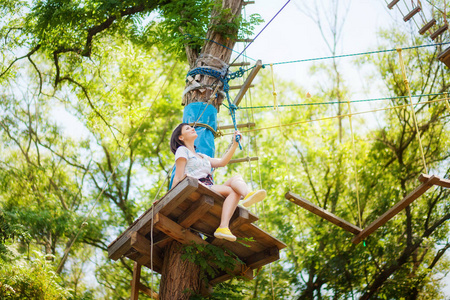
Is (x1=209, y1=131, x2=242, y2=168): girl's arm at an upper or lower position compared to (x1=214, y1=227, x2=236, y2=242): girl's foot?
upper

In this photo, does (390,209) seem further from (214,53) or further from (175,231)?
(214,53)

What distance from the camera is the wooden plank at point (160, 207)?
4051 millimetres

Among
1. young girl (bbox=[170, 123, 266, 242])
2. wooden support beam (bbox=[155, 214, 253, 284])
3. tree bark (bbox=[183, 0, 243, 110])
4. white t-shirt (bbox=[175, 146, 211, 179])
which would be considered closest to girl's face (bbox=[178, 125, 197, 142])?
young girl (bbox=[170, 123, 266, 242])

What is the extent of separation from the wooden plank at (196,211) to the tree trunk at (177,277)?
47 centimetres

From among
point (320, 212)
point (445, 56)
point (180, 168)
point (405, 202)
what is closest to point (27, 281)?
point (180, 168)

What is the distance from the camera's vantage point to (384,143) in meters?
10.9

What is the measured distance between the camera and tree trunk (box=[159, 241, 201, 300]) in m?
4.73

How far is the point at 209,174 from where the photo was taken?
15.3 ft

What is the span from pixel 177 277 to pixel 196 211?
87cm

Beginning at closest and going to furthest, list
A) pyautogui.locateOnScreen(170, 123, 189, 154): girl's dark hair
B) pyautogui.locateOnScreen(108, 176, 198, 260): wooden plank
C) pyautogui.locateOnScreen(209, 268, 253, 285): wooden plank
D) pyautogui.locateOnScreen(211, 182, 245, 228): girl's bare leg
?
pyautogui.locateOnScreen(108, 176, 198, 260): wooden plank < pyautogui.locateOnScreen(211, 182, 245, 228): girl's bare leg < pyautogui.locateOnScreen(170, 123, 189, 154): girl's dark hair < pyautogui.locateOnScreen(209, 268, 253, 285): wooden plank

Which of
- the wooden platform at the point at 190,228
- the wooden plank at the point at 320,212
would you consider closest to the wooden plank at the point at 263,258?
the wooden platform at the point at 190,228

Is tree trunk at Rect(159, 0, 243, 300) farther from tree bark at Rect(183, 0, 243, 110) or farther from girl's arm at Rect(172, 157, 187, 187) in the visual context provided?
girl's arm at Rect(172, 157, 187, 187)

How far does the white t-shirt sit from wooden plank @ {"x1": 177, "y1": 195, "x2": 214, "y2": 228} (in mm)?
339

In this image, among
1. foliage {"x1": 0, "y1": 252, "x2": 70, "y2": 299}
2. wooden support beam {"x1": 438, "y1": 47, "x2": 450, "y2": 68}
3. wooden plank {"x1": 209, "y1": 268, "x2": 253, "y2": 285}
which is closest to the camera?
wooden support beam {"x1": 438, "y1": 47, "x2": 450, "y2": 68}
